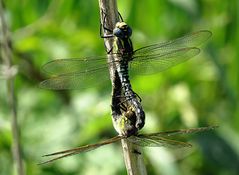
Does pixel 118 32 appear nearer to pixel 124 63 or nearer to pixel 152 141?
pixel 124 63

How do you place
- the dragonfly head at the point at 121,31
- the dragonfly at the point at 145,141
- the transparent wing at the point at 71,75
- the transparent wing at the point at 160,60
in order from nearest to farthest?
the dragonfly at the point at 145,141, the dragonfly head at the point at 121,31, the transparent wing at the point at 71,75, the transparent wing at the point at 160,60

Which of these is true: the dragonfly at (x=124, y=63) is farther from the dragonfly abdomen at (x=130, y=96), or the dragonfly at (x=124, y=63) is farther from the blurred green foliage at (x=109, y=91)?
the blurred green foliage at (x=109, y=91)

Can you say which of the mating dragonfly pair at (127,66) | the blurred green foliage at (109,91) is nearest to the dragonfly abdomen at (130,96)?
the mating dragonfly pair at (127,66)

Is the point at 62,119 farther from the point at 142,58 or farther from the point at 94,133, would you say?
the point at 142,58

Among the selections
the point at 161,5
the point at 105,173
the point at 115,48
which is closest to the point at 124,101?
the point at 115,48

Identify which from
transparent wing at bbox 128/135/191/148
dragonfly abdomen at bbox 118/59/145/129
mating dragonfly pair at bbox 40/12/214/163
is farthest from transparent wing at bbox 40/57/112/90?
transparent wing at bbox 128/135/191/148

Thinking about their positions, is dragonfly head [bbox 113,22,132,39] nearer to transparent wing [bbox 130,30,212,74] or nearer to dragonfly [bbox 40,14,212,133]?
dragonfly [bbox 40,14,212,133]

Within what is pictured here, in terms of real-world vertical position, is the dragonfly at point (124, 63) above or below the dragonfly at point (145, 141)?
above
